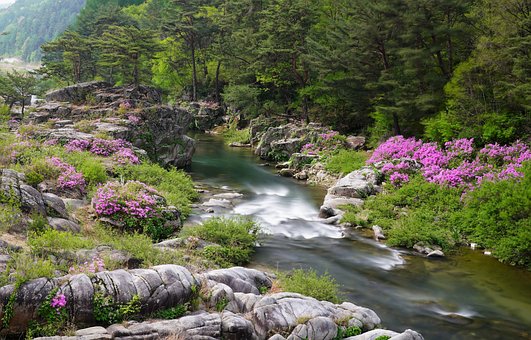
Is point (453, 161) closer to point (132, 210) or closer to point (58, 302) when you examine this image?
point (132, 210)

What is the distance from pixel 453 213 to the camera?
1630 cm

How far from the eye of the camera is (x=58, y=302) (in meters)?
6.98

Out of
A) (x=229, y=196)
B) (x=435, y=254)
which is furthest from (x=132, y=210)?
(x=435, y=254)

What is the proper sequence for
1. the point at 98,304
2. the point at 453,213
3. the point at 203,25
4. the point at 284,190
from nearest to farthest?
the point at 98,304 < the point at 453,213 < the point at 284,190 < the point at 203,25

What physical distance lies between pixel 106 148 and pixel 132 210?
867cm

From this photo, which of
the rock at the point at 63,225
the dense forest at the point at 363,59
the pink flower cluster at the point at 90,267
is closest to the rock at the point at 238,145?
the dense forest at the point at 363,59

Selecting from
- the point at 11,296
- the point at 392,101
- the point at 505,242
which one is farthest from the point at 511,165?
the point at 11,296

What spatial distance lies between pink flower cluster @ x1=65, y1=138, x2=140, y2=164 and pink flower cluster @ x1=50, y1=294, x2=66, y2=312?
→ 13.5 m

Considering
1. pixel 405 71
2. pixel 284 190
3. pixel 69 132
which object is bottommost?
pixel 284 190

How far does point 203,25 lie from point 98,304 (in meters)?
46.8

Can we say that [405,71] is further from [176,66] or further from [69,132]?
[176,66]

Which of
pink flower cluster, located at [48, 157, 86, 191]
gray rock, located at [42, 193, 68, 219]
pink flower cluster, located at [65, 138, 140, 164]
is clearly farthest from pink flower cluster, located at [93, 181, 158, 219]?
pink flower cluster, located at [65, 138, 140, 164]

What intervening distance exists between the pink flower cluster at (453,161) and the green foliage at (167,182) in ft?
33.3

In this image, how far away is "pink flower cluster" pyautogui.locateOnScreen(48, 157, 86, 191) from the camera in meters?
15.2
